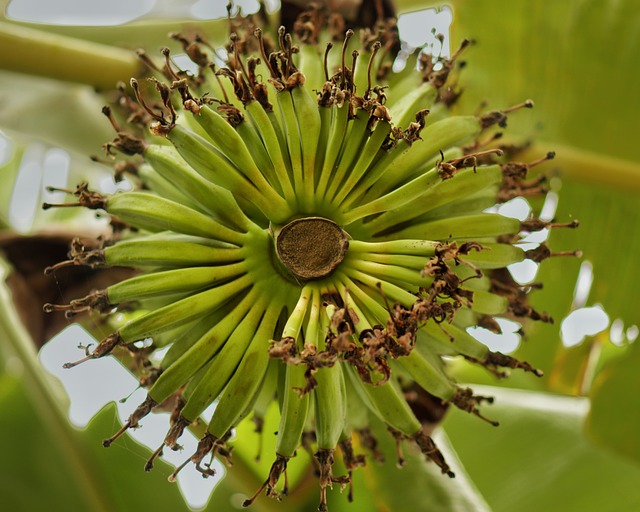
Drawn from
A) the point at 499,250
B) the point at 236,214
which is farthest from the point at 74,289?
the point at 499,250

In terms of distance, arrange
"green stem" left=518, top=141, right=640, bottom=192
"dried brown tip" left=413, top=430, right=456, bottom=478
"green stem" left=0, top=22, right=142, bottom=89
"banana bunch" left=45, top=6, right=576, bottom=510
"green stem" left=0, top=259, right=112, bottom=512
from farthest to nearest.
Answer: "green stem" left=518, top=141, right=640, bottom=192, "green stem" left=0, top=259, right=112, bottom=512, "green stem" left=0, top=22, right=142, bottom=89, "dried brown tip" left=413, top=430, right=456, bottom=478, "banana bunch" left=45, top=6, right=576, bottom=510

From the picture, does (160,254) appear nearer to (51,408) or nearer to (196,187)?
(196,187)

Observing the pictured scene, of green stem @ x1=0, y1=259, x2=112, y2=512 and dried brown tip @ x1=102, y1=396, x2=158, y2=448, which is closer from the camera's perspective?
dried brown tip @ x1=102, y1=396, x2=158, y2=448

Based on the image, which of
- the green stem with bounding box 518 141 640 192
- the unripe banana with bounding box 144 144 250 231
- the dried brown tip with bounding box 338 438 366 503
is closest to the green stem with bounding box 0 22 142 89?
the unripe banana with bounding box 144 144 250 231

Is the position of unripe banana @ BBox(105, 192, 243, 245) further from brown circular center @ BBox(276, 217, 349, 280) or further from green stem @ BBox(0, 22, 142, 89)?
green stem @ BBox(0, 22, 142, 89)

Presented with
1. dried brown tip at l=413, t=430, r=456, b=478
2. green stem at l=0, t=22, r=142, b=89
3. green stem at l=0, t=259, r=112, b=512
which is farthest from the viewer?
green stem at l=0, t=259, r=112, b=512

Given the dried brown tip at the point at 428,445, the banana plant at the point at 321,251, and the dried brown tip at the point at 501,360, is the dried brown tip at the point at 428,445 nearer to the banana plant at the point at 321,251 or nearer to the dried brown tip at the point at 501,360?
the banana plant at the point at 321,251

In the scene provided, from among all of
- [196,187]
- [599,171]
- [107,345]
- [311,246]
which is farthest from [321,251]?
[599,171]

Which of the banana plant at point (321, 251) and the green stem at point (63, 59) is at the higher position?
the green stem at point (63, 59)

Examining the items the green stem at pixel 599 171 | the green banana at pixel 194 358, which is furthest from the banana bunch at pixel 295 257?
the green stem at pixel 599 171
